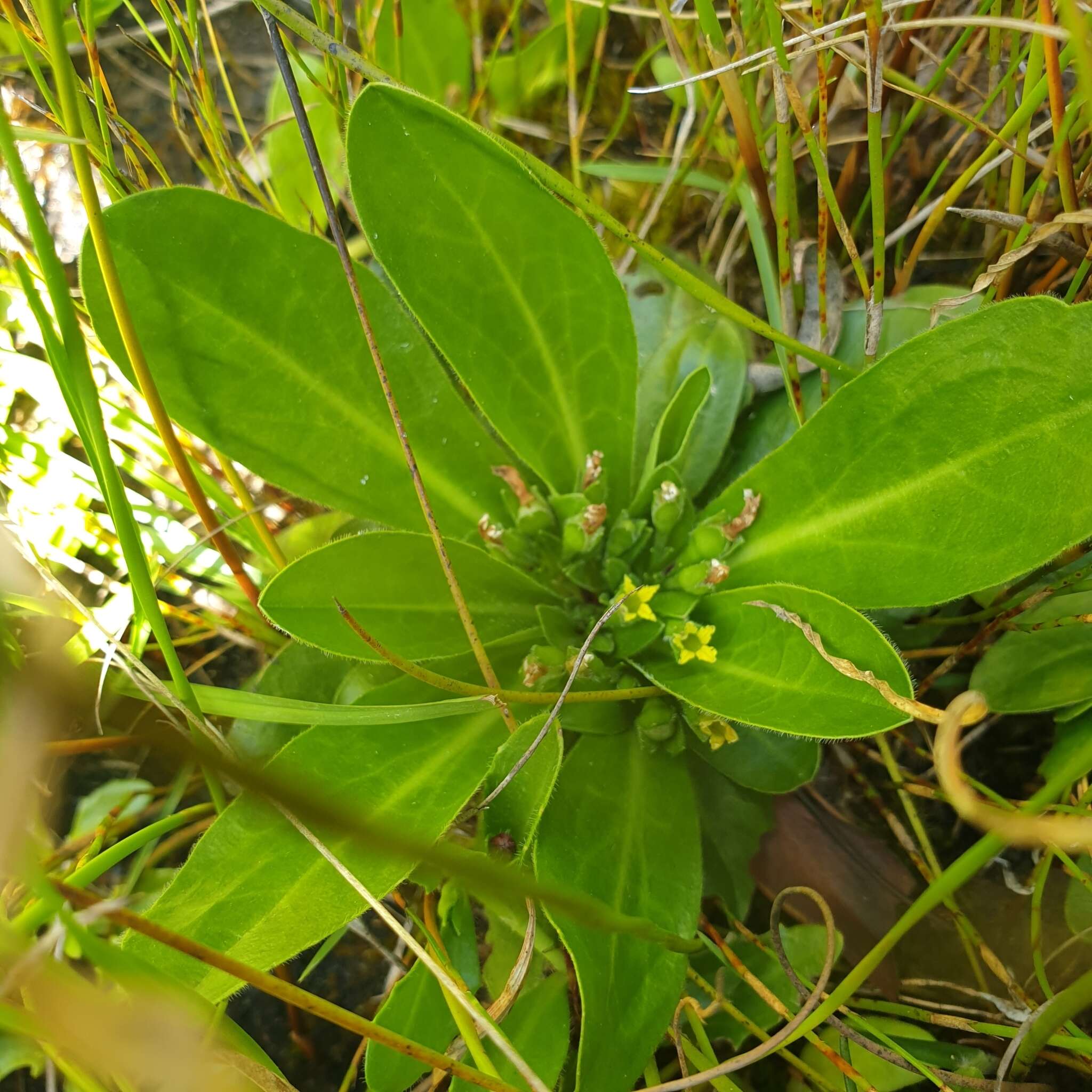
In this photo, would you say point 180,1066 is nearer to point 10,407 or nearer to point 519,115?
point 10,407

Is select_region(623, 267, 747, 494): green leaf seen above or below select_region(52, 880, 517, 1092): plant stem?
above

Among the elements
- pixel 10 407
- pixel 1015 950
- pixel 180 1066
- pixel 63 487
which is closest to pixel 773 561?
pixel 1015 950

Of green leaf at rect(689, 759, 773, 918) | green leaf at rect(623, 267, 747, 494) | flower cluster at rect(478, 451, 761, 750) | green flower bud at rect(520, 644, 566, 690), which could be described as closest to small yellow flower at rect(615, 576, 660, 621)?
flower cluster at rect(478, 451, 761, 750)

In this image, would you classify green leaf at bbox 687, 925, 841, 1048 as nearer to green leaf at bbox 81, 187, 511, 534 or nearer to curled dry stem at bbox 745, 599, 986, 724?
curled dry stem at bbox 745, 599, 986, 724

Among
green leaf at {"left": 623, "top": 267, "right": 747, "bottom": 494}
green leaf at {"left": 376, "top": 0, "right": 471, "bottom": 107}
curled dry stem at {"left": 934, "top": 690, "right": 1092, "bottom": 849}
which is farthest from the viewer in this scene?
green leaf at {"left": 376, "top": 0, "right": 471, "bottom": 107}

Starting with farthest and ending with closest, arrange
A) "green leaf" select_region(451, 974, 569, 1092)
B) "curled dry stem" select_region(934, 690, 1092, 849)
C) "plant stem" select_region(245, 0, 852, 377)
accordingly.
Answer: "green leaf" select_region(451, 974, 569, 1092) < "plant stem" select_region(245, 0, 852, 377) < "curled dry stem" select_region(934, 690, 1092, 849)

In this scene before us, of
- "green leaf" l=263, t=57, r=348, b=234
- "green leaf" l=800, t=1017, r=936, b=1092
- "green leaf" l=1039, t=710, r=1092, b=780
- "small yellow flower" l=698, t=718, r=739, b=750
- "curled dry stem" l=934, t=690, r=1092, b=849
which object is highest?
"green leaf" l=263, t=57, r=348, b=234

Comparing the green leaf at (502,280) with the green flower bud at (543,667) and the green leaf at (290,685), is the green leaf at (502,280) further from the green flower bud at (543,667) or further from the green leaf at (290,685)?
the green leaf at (290,685)
